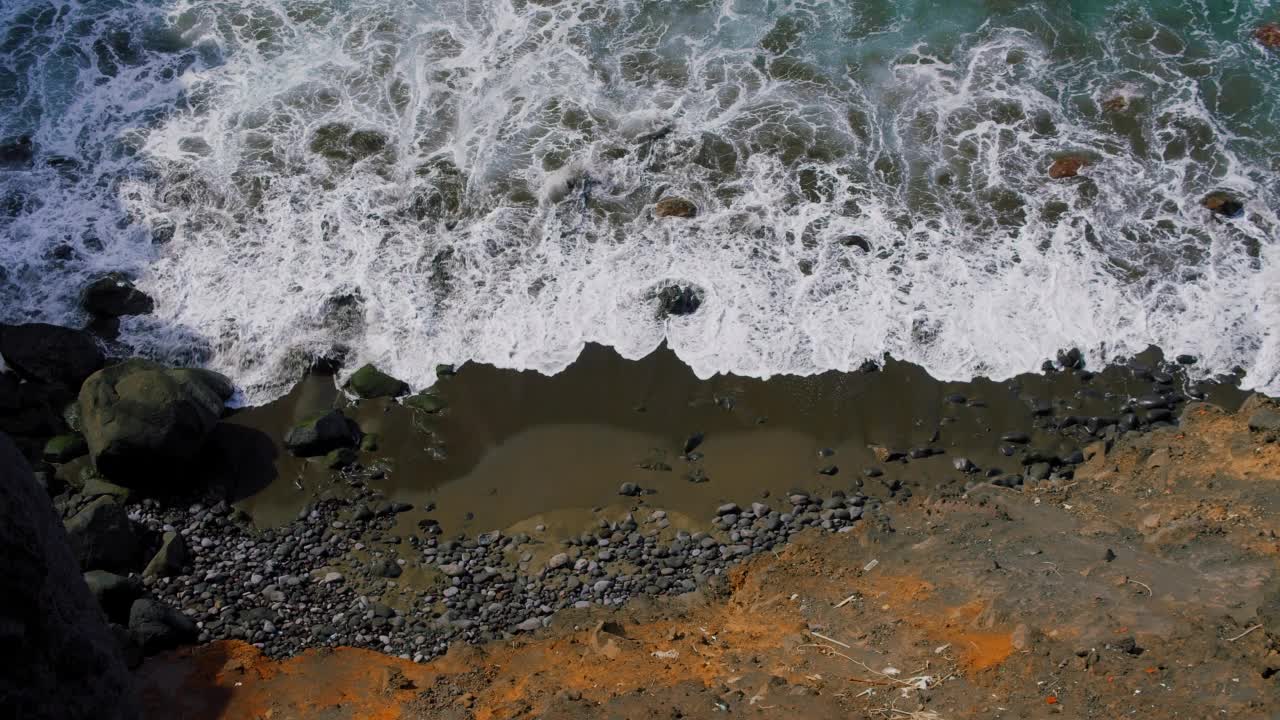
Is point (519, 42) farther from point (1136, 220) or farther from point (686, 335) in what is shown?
point (1136, 220)

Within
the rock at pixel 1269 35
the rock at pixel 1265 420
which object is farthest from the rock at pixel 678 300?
the rock at pixel 1269 35

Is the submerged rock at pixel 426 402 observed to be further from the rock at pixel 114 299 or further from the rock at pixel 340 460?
the rock at pixel 114 299

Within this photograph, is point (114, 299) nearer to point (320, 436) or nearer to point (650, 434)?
point (320, 436)

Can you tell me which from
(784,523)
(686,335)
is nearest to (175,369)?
(686,335)

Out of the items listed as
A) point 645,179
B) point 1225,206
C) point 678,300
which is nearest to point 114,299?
point 645,179

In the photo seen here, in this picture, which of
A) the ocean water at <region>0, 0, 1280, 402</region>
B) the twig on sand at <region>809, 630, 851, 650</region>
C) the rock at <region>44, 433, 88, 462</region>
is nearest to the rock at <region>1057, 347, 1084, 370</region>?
the ocean water at <region>0, 0, 1280, 402</region>
